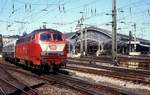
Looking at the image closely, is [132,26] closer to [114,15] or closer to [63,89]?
[114,15]

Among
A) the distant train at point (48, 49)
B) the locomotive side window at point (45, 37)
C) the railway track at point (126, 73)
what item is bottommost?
the railway track at point (126, 73)

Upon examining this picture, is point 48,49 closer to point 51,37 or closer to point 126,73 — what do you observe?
point 51,37

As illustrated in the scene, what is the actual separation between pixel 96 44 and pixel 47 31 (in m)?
58.4

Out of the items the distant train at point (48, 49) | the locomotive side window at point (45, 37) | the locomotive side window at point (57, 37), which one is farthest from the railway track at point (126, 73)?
the locomotive side window at point (45, 37)

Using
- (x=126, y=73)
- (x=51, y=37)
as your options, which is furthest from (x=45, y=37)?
(x=126, y=73)

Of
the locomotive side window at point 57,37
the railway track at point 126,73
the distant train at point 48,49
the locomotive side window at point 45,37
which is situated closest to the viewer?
the railway track at point 126,73

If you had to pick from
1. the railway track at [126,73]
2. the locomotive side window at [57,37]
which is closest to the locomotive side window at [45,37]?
the locomotive side window at [57,37]

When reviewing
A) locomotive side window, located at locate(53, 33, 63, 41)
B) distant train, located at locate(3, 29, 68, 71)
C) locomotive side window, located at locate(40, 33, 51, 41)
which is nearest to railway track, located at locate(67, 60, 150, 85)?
distant train, located at locate(3, 29, 68, 71)

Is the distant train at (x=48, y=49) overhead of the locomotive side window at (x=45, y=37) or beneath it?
beneath

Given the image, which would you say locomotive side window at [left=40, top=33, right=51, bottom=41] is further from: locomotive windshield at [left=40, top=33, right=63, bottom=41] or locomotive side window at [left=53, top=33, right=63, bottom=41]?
locomotive side window at [left=53, top=33, right=63, bottom=41]

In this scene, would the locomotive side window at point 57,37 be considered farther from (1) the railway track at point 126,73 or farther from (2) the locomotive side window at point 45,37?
(1) the railway track at point 126,73

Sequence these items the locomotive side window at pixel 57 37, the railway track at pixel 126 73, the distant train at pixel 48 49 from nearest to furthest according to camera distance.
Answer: the railway track at pixel 126 73
the distant train at pixel 48 49
the locomotive side window at pixel 57 37

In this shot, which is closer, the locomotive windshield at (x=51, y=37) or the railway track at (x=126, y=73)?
the railway track at (x=126, y=73)

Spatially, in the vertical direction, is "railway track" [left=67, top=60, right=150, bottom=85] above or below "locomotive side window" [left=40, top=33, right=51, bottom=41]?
below
